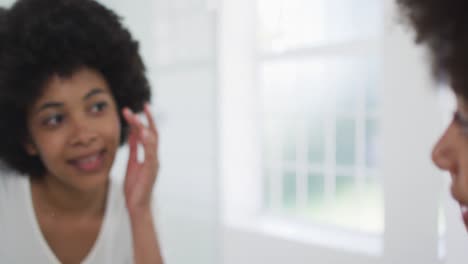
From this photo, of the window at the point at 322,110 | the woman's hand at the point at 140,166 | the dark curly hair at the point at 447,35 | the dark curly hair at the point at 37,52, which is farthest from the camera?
the window at the point at 322,110

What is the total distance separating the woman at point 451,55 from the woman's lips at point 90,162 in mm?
544

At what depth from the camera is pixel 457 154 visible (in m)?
0.62

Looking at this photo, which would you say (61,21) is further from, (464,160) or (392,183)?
(392,183)

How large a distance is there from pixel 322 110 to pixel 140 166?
3.33 ft

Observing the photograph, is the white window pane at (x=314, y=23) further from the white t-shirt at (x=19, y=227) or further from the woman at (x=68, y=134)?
the white t-shirt at (x=19, y=227)

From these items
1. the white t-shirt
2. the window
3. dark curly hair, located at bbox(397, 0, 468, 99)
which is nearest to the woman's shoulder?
the white t-shirt

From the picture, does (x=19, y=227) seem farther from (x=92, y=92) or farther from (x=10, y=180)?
(x=92, y=92)

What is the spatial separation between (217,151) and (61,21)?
668 millimetres

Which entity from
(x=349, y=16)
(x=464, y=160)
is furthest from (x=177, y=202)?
(x=349, y=16)

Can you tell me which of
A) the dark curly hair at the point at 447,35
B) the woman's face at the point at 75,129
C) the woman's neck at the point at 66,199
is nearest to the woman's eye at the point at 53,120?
the woman's face at the point at 75,129

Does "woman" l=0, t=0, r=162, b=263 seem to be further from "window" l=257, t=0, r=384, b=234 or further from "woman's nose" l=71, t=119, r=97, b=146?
"window" l=257, t=0, r=384, b=234

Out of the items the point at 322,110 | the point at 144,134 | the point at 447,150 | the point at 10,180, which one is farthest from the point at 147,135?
the point at 322,110

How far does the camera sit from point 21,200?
2.19 feet

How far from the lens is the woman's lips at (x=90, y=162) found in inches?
26.4
